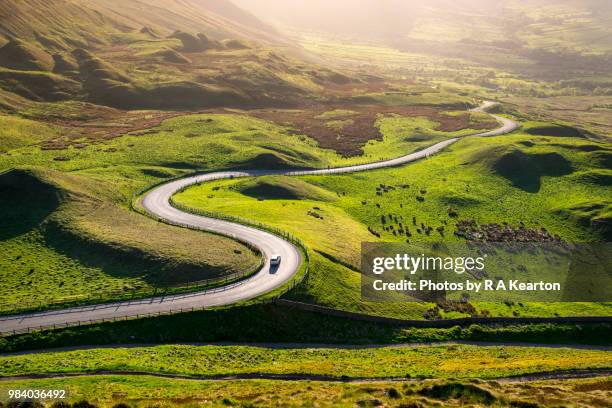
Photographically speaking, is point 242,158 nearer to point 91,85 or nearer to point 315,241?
point 315,241

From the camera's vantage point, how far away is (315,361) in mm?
50094

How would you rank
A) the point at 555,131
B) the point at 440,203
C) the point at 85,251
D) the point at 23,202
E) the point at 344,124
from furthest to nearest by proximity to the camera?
the point at 344,124 < the point at 555,131 < the point at 440,203 < the point at 23,202 < the point at 85,251

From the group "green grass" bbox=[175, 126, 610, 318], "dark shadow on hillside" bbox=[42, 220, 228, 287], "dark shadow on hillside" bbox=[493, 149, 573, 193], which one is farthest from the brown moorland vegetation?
"dark shadow on hillside" bbox=[42, 220, 228, 287]

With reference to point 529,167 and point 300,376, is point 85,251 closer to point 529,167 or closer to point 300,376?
point 300,376

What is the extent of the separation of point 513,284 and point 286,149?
77.6m

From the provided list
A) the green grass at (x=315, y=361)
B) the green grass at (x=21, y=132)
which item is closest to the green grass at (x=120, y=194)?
the green grass at (x=21, y=132)

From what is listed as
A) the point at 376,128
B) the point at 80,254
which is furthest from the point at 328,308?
the point at 376,128

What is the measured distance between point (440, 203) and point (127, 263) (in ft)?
232

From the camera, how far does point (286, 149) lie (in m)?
136

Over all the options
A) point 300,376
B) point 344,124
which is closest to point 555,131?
point 344,124

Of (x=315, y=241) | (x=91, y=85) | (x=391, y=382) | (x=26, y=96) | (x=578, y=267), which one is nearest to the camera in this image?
(x=391, y=382)

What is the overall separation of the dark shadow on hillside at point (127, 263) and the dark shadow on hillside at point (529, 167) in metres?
90.2

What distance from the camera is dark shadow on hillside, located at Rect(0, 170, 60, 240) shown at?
70.8m

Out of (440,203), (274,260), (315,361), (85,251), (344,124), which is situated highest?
(344,124)
